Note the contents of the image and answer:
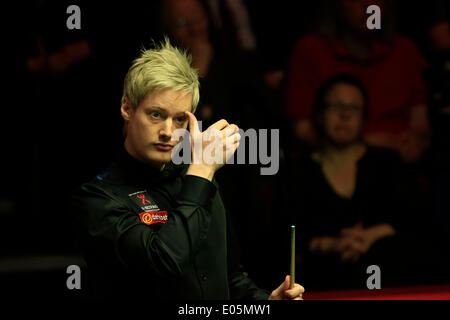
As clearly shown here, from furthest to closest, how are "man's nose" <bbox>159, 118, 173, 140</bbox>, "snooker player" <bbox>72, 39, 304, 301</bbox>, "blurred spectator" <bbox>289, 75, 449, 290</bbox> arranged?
"blurred spectator" <bbox>289, 75, 449, 290</bbox>, "man's nose" <bbox>159, 118, 173, 140</bbox>, "snooker player" <bbox>72, 39, 304, 301</bbox>

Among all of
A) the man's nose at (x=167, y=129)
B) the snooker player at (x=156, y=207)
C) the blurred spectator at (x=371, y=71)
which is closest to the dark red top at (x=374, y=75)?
the blurred spectator at (x=371, y=71)

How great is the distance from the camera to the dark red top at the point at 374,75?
13.9 ft

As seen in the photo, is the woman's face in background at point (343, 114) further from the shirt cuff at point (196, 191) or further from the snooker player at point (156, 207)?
the shirt cuff at point (196, 191)

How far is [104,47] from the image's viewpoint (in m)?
3.39

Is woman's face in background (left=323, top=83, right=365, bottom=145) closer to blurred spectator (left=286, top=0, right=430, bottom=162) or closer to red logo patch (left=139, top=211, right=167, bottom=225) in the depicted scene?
blurred spectator (left=286, top=0, right=430, bottom=162)

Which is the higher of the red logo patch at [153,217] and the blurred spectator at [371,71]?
the blurred spectator at [371,71]

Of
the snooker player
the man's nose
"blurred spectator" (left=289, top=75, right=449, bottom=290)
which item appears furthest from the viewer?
"blurred spectator" (left=289, top=75, right=449, bottom=290)

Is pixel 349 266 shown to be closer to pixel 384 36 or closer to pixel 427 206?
pixel 427 206

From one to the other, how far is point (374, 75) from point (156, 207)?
2.81m

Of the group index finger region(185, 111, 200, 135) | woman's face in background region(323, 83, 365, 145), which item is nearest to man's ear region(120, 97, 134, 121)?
index finger region(185, 111, 200, 135)

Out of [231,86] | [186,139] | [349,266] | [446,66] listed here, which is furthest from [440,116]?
[186,139]

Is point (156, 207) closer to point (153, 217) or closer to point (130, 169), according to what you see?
point (153, 217)

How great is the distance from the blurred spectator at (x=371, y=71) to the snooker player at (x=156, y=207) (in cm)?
230

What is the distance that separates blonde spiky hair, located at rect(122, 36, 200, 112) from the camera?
1929 mm
